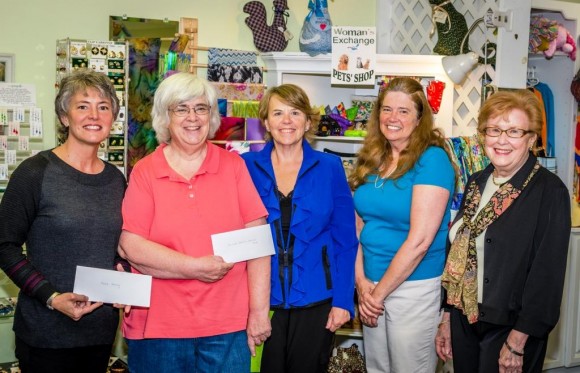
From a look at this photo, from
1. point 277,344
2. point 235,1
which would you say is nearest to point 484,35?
point 235,1

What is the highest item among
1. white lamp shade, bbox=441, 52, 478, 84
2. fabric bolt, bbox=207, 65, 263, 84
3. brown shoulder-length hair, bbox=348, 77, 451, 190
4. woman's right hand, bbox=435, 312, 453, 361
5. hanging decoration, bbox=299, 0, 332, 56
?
hanging decoration, bbox=299, 0, 332, 56

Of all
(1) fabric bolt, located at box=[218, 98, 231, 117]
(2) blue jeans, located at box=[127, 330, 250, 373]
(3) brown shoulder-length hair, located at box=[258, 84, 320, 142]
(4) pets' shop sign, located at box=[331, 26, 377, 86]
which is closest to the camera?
(2) blue jeans, located at box=[127, 330, 250, 373]

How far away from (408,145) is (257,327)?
0.91m

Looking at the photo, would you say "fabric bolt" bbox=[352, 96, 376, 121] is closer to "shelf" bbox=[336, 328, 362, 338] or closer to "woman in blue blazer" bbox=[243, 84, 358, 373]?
"shelf" bbox=[336, 328, 362, 338]

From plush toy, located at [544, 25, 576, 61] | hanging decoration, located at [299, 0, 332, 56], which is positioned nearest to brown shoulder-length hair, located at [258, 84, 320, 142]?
hanging decoration, located at [299, 0, 332, 56]

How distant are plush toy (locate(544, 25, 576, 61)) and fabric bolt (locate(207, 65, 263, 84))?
177 centimetres

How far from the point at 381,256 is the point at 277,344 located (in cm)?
53

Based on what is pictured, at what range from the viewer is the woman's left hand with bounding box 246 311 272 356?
2.42m

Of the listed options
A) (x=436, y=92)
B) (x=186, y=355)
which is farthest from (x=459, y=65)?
(x=186, y=355)

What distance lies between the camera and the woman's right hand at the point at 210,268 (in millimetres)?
2219

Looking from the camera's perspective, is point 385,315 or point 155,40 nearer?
point 385,315

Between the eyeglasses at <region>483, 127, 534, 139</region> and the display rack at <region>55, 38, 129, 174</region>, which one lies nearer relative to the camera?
the eyeglasses at <region>483, 127, 534, 139</region>

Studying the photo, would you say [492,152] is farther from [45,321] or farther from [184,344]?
[45,321]

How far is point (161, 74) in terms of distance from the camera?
3809 mm
